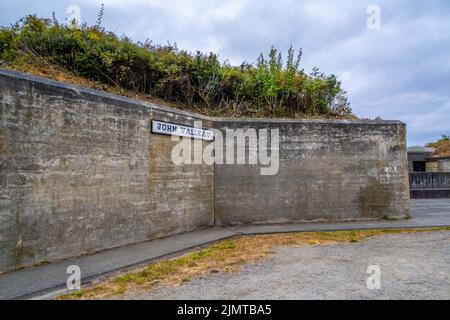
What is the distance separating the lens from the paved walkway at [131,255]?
15.0 ft

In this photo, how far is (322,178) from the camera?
1041cm

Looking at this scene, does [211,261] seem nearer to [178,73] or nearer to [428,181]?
[178,73]

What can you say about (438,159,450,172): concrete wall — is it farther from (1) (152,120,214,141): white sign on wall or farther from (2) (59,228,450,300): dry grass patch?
(1) (152,120,214,141): white sign on wall

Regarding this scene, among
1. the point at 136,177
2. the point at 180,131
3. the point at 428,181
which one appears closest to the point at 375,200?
the point at 180,131

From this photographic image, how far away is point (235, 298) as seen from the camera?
4.14m

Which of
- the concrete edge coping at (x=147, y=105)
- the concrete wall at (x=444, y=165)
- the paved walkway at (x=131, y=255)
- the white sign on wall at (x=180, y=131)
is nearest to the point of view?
the paved walkway at (x=131, y=255)

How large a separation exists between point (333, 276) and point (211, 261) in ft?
6.98

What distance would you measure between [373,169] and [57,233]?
29.0ft

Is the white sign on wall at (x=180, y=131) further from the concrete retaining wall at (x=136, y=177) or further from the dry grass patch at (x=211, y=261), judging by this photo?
the dry grass patch at (x=211, y=261)

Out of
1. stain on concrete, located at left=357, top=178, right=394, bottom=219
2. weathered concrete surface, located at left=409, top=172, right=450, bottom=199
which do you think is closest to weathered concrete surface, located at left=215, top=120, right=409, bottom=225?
stain on concrete, located at left=357, top=178, right=394, bottom=219

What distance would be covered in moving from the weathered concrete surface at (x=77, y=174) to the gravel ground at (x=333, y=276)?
246 cm

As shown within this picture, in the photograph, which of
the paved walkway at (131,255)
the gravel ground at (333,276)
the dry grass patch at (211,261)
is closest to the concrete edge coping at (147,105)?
the paved walkway at (131,255)
